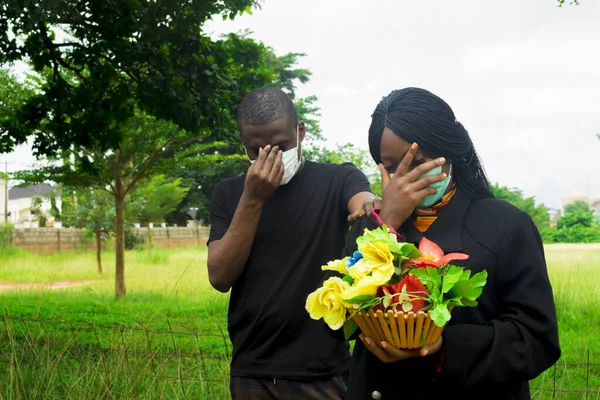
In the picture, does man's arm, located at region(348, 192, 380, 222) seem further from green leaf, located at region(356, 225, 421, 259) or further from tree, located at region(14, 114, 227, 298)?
tree, located at region(14, 114, 227, 298)

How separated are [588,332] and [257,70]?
5450mm

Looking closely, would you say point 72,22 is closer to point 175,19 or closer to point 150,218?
point 175,19

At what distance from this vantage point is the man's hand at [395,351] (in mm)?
1763

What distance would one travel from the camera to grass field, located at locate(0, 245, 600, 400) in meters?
4.90

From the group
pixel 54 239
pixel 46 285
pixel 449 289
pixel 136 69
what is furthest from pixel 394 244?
pixel 54 239

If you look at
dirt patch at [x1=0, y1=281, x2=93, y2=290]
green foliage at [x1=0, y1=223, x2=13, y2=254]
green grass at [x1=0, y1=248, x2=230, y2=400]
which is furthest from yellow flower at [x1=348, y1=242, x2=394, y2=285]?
green foliage at [x1=0, y1=223, x2=13, y2=254]

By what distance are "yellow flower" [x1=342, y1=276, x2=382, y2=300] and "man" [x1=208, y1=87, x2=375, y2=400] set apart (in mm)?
894

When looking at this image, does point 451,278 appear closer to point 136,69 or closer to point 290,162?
point 290,162

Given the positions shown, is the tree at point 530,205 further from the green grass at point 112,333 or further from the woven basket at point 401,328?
the woven basket at point 401,328

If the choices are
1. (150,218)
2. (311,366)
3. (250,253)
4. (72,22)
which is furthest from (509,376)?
(150,218)

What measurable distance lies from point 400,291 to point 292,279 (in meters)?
1.00

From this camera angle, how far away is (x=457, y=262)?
1951 millimetres

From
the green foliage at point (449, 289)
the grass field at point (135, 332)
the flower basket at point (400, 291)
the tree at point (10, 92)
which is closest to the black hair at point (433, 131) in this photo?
the flower basket at point (400, 291)

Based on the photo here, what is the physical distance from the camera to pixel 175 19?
7.07 meters
